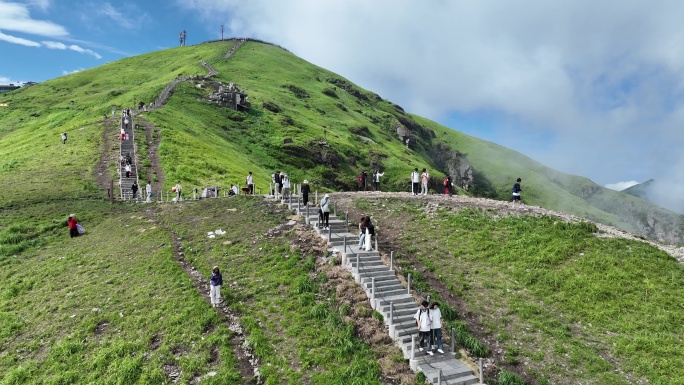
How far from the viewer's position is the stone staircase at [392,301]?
55.4ft

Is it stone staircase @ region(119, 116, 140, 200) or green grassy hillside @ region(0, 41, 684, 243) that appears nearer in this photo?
stone staircase @ region(119, 116, 140, 200)

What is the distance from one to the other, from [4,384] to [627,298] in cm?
2893

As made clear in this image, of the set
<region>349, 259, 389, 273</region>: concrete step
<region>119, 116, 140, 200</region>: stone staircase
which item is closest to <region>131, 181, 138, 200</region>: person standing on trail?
<region>119, 116, 140, 200</region>: stone staircase

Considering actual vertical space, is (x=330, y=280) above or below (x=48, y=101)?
below

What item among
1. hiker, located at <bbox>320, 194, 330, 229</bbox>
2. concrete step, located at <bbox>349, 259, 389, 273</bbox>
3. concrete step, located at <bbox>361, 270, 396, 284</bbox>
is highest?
hiker, located at <bbox>320, 194, 330, 229</bbox>

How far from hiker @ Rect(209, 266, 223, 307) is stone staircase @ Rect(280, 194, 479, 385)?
685cm

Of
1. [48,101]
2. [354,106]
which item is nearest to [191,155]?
[48,101]

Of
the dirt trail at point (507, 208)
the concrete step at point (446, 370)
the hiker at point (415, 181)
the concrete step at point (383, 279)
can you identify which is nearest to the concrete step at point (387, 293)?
the concrete step at point (383, 279)

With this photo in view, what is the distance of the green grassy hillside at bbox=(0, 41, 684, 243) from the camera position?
5209 cm

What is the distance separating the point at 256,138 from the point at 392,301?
227 feet

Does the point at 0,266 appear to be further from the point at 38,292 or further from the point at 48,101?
the point at 48,101

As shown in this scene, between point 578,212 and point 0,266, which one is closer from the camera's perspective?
point 0,266

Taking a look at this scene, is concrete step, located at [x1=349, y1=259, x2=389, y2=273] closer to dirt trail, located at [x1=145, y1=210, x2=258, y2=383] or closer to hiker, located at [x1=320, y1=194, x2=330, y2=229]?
hiker, located at [x1=320, y1=194, x2=330, y2=229]

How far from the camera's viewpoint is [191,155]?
56531mm
